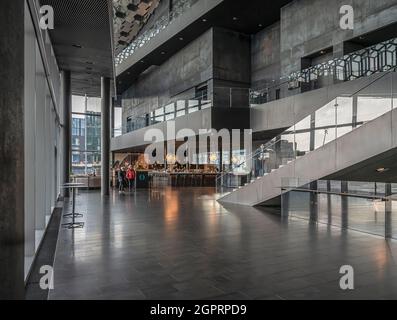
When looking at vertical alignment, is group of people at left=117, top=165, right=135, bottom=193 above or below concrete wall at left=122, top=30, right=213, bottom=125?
below

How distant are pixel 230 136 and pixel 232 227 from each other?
10.3 metres

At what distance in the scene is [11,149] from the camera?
6.43 ft

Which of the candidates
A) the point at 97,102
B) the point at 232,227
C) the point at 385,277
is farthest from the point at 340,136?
the point at 97,102

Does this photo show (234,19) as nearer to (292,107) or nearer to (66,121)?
(292,107)

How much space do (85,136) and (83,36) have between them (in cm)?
2386

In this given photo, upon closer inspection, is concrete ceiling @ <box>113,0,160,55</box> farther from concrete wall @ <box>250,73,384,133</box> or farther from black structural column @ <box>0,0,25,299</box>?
black structural column @ <box>0,0,25,299</box>

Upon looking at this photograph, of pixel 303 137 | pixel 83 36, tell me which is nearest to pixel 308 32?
pixel 303 137

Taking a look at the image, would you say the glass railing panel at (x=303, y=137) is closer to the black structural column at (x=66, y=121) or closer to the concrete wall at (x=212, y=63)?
the concrete wall at (x=212, y=63)

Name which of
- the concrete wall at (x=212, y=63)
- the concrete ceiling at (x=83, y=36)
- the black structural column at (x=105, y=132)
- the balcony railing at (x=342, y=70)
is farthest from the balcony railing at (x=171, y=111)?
the concrete ceiling at (x=83, y=36)

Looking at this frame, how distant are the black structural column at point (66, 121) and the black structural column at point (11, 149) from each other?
12.4 m

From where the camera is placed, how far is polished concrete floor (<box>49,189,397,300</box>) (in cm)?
341

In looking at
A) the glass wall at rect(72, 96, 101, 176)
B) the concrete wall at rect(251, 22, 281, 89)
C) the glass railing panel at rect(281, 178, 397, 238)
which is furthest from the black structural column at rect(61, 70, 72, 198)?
the glass wall at rect(72, 96, 101, 176)

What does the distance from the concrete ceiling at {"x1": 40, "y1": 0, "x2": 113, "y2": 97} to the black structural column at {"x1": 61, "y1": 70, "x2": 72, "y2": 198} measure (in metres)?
0.46
